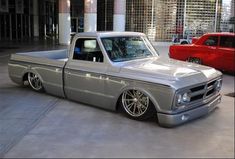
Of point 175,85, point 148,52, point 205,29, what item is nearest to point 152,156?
point 175,85

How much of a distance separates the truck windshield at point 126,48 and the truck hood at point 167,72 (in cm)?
26

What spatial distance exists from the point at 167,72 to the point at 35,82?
398cm

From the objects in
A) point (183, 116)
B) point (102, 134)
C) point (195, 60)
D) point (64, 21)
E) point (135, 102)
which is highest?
point (64, 21)

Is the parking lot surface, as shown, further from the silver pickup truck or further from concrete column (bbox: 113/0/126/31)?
concrete column (bbox: 113/0/126/31)

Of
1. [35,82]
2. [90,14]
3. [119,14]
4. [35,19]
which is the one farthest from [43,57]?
[35,19]

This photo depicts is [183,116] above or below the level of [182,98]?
below

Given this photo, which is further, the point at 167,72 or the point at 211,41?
the point at 211,41

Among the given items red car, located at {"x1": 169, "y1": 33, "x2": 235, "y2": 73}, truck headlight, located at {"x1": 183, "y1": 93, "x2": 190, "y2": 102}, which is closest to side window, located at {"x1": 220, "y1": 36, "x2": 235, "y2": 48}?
red car, located at {"x1": 169, "y1": 33, "x2": 235, "y2": 73}

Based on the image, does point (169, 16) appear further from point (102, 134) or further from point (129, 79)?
point (102, 134)

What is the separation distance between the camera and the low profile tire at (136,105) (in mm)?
6234

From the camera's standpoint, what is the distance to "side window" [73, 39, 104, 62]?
23.4 ft

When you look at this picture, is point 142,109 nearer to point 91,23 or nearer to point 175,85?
point 175,85

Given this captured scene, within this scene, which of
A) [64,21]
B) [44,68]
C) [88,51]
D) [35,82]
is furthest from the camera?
[64,21]

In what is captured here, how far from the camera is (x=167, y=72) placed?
6133 mm
